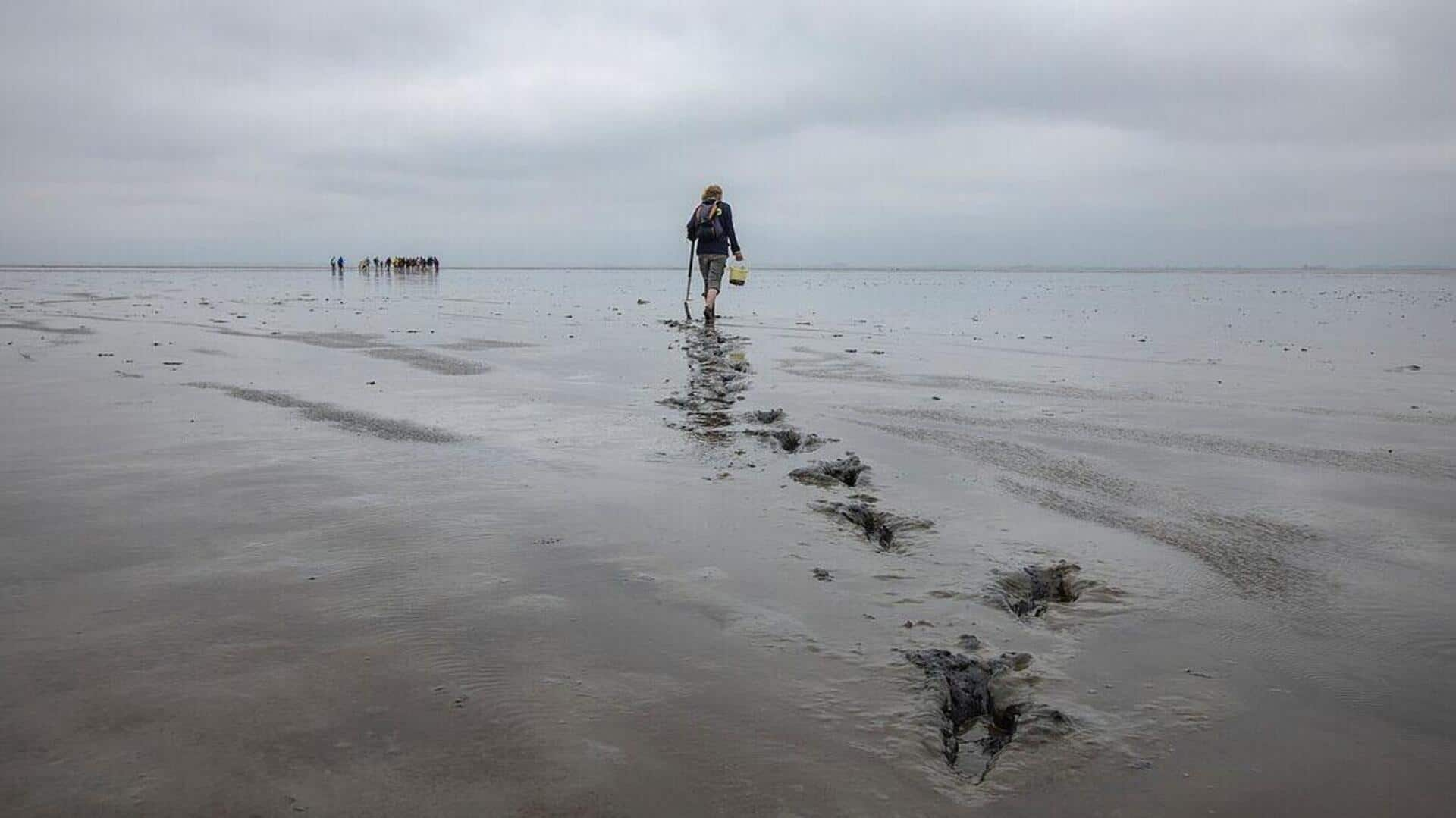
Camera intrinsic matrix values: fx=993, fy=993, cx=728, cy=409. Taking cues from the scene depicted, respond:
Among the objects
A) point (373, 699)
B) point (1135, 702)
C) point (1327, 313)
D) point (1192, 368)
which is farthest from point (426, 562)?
point (1327, 313)

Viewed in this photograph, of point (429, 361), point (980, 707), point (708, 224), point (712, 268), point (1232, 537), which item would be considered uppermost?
point (708, 224)

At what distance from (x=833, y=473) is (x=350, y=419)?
393cm

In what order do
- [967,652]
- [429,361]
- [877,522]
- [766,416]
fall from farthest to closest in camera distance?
[429,361]
[766,416]
[877,522]
[967,652]

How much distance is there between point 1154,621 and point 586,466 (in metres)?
3.44

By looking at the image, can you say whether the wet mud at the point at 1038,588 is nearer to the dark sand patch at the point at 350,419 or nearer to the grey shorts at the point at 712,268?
the dark sand patch at the point at 350,419

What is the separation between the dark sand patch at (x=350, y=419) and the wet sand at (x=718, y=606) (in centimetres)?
9

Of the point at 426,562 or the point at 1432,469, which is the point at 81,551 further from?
the point at 1432,469

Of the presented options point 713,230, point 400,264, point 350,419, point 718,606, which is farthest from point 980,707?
point 400,264

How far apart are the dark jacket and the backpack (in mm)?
37

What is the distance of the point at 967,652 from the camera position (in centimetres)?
319

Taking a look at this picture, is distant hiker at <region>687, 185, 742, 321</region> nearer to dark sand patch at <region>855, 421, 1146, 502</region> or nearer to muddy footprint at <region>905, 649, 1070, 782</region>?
dark sand patch at <region>855, 421, 1146, 502</region>

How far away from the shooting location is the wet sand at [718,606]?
2.44 metres

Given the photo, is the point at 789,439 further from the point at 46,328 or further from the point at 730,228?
the point at 46,328

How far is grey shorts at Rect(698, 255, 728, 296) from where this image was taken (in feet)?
62.5
